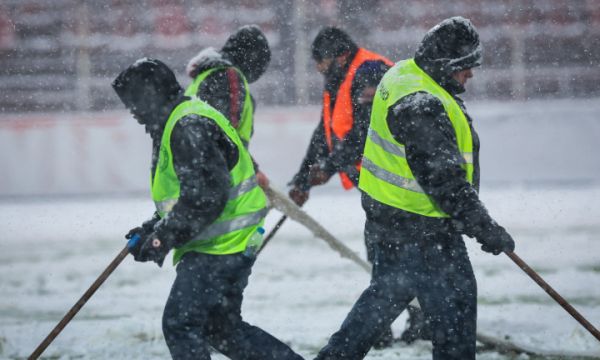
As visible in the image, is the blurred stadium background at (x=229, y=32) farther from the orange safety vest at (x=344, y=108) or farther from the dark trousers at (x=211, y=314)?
the dark trousers at (x=211, y=314)

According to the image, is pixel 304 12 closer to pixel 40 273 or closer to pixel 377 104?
pixel 40 273

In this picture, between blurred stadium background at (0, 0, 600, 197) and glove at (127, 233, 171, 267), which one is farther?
blurred stadium background at (0, 0, 600, 197)

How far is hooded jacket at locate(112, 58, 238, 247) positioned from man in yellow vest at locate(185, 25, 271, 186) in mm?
1273

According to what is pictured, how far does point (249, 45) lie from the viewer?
17.0ft

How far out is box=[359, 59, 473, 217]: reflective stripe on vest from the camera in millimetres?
3295

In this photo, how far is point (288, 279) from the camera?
6672 mm

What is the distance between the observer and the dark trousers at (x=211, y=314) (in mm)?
3264

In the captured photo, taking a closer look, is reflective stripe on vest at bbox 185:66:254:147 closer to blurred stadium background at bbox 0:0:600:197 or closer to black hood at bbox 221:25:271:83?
black hood at bbox 221:25:271:83

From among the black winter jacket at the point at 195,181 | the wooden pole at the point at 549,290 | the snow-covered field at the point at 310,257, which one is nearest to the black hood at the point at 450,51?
the wooden pole at the point at 549,290

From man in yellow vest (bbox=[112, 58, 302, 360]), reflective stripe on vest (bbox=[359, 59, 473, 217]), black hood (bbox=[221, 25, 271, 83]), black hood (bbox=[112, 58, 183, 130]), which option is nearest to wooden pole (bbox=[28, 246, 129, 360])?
man in yellow vest (bbox=[112, 58, 302, 360])

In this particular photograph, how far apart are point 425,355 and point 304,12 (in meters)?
8.23

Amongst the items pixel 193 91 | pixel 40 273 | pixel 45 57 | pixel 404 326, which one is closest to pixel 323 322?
pixel 404 326

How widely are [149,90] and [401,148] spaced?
0.95 meters

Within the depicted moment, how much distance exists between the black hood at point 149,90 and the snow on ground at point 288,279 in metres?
1.61
